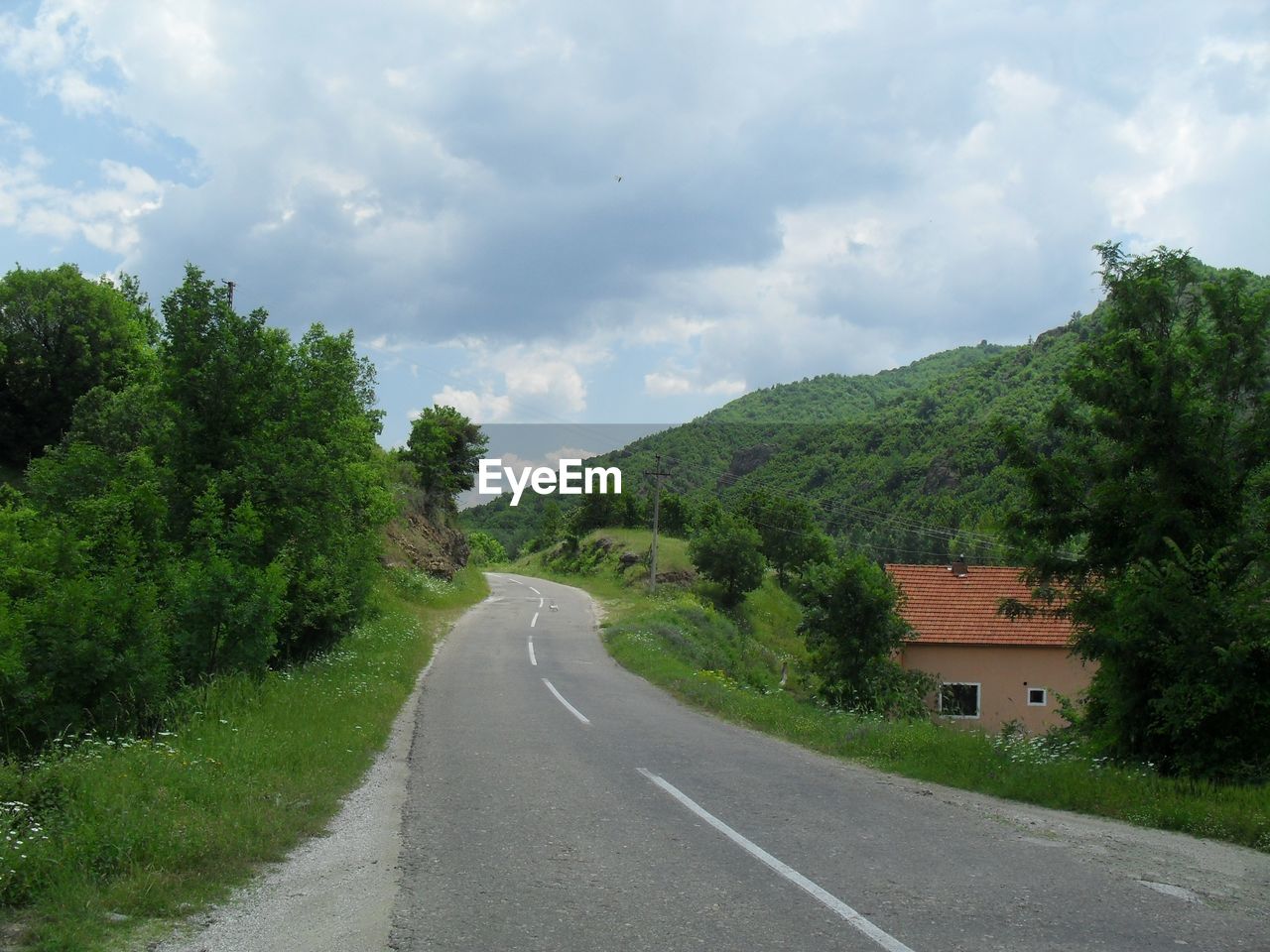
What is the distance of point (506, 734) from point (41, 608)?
19.4ft

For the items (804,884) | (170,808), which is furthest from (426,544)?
(804,884)

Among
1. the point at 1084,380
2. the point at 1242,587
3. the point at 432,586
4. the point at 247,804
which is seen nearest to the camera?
the point at 247,804

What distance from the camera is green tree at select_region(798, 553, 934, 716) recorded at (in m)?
25.8

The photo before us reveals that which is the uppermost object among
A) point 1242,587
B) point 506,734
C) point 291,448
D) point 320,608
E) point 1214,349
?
point 1214,349

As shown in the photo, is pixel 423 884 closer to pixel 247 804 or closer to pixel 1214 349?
pixel 247 804

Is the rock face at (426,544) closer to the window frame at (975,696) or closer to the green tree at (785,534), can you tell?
the green tree at (785,534)

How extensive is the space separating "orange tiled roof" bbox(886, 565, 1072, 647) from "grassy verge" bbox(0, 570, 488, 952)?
20033 millimetres

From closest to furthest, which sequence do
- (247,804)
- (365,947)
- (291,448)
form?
(365,947)
(247,804)
(291,448)

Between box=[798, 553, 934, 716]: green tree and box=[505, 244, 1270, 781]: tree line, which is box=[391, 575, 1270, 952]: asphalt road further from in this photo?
box=[798, 553, 934, 716]: green tree

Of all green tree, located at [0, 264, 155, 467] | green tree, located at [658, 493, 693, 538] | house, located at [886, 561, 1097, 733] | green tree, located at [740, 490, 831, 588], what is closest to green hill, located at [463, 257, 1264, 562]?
green tree, located at [658, 493, 693, 538]

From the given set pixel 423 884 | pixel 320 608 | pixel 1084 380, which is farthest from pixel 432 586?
pixel 423 884

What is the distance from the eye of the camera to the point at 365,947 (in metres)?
4.85

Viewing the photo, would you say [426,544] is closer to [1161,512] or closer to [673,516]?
[673,516]

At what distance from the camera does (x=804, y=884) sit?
19.7 feet
